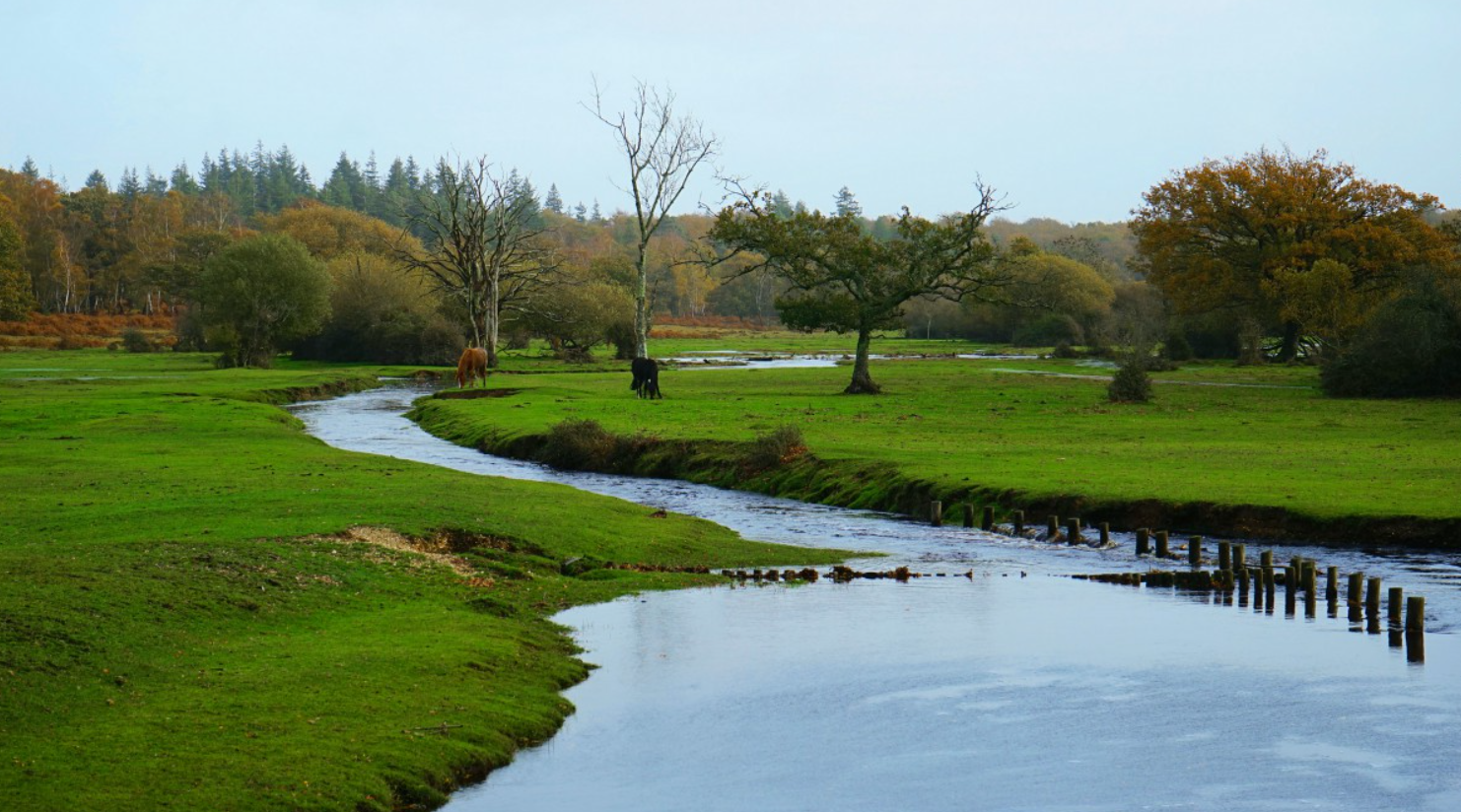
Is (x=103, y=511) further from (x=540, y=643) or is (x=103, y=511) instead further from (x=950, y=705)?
(x=950, y=705)

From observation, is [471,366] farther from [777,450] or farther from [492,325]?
[777,450]

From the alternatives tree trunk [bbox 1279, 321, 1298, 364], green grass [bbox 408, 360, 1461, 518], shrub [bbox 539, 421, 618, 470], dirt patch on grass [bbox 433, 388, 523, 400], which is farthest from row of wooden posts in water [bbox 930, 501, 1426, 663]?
tree trunk [bbox 1279, 321, 1298, 364]

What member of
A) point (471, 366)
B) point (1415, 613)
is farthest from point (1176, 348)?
point (1415, 613)

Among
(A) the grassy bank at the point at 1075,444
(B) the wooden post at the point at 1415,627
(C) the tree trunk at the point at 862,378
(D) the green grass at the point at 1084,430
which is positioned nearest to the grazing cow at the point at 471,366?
(D) the green grass at the point at 1084,430

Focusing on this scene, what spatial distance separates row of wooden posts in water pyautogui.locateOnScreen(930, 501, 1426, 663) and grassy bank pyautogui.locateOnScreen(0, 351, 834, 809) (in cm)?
631

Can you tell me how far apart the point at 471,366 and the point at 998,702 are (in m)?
62.5

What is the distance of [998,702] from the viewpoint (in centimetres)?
1783

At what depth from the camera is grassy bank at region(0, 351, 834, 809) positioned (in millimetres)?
12750

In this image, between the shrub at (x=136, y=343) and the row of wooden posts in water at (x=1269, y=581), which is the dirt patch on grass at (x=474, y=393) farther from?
the shrub at (x=136, y=343)

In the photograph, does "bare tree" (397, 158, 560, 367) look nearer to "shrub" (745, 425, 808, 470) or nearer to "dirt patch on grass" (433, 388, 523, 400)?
"dirt patch on grass" (433, 388, 523, 400)

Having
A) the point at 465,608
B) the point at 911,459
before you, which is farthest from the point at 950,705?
the point at 911,459

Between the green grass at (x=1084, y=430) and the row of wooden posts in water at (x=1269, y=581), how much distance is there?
380cm

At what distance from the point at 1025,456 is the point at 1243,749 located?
82.0 ft

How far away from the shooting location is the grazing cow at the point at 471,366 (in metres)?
74.9
